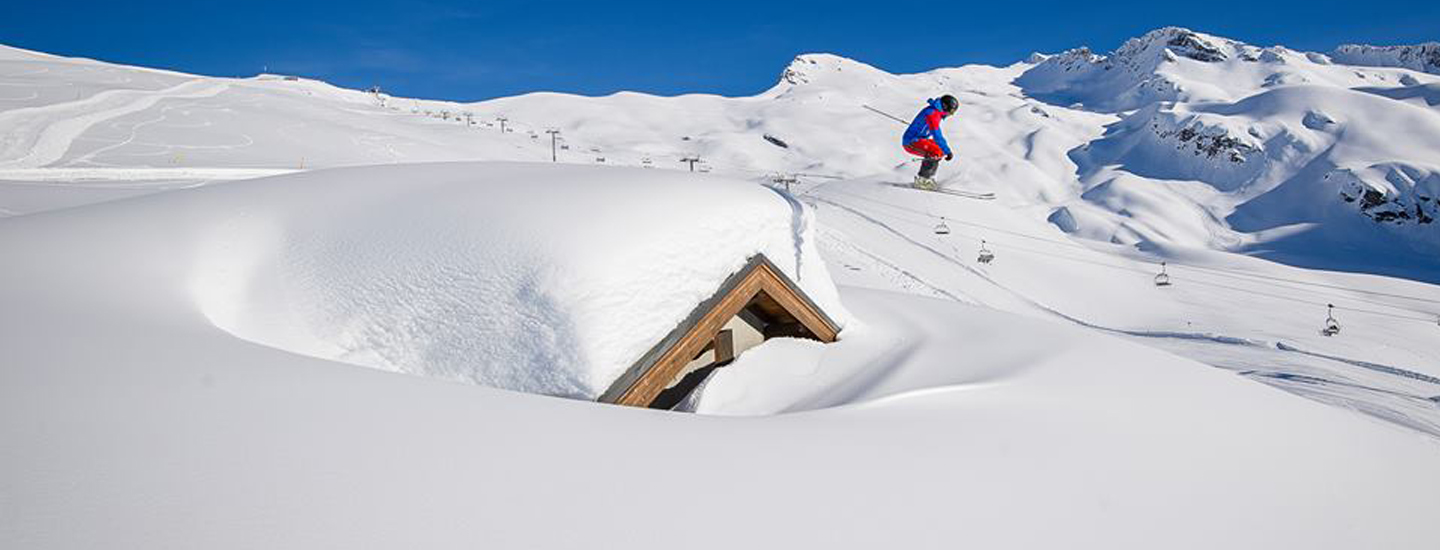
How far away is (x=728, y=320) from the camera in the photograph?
6227 mm

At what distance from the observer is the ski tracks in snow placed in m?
23.6

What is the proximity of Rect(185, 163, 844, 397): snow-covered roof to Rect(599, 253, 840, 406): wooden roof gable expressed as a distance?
9cm

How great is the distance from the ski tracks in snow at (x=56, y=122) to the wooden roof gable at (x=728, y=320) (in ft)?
86.0

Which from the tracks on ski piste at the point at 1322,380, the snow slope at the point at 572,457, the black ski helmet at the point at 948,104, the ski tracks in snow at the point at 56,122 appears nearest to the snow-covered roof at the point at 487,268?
the snow slope at the point at 572,457

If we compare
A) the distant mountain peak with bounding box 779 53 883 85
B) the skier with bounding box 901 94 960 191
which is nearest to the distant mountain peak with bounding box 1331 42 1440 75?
the distant mountain peak with bounding box 779 53 883 85

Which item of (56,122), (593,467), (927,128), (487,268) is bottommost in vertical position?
(593,467)

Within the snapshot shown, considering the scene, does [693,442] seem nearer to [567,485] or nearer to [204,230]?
[567,485]

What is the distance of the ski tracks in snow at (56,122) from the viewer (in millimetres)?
23609

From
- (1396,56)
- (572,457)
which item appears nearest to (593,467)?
(572,457)

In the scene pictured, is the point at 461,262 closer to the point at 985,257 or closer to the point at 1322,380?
the point at 1322,380

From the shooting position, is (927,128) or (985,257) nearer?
(927,128)

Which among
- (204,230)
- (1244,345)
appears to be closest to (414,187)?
(204,230)

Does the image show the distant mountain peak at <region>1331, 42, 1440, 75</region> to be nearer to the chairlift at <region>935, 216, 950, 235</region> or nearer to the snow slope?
the chairlift at <region>935, 216, 950, 235</region>

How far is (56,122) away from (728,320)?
36011 mm
